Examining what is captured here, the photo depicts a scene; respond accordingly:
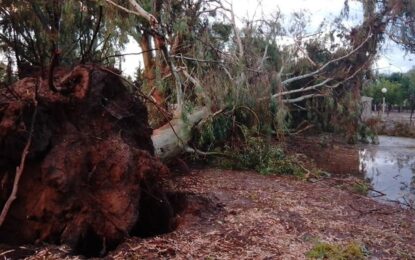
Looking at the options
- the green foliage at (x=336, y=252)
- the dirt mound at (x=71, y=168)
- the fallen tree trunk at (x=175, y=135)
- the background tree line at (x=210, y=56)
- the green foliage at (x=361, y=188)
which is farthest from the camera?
the green foliage at (x=361, y=188)

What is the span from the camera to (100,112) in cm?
444

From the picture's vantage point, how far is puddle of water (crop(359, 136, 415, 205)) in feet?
25.5

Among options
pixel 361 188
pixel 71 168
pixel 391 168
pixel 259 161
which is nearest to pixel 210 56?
pixel 259 161

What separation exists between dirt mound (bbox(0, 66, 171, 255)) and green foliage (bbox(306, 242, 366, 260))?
5.25 feet

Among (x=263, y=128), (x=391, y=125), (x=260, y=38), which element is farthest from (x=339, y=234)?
(x=391, y=125)

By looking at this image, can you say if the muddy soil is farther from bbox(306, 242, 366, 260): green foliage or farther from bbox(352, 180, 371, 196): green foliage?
bbox(352, 180, 371, 196): green foliage

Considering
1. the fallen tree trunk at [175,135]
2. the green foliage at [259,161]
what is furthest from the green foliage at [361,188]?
the fallen tree trunk at [175,135]

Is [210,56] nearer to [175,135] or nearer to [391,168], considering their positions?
[175,135]

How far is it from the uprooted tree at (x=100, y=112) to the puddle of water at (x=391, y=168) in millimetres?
2351


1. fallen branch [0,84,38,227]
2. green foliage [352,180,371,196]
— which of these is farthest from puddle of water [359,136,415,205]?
fallen branch [0,84,38,227]

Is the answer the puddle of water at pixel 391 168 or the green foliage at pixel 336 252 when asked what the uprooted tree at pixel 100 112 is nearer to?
the green foliage at pixel 336 252

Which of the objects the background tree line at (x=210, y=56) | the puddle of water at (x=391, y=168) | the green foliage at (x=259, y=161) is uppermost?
the background tree line at (x=210, y=56)

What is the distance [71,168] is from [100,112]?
77cm

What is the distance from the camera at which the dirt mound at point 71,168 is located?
377 centimetres
